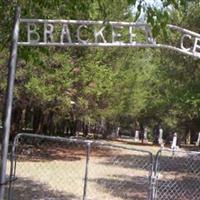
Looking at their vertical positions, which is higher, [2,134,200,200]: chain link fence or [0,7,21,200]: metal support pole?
[0,7,21,200]: metal support pole

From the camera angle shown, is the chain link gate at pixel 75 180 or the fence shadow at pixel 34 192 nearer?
the chain link gate at pixel 75 180

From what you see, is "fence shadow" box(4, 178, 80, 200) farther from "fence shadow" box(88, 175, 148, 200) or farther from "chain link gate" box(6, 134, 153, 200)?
"fence shadow" box(88, 175, 148, 200)

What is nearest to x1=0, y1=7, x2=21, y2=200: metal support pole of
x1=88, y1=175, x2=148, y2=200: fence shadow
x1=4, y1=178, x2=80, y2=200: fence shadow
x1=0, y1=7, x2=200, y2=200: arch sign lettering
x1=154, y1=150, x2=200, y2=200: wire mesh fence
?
x1=0, y1=7, x2=200, y2=200: arch sign lettering

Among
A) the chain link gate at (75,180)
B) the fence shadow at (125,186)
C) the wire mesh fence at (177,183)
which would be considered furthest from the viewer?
the wire mesh fence at (177,183)

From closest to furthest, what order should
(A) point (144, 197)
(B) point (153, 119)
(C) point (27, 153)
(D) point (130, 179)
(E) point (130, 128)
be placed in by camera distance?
(A) point (144, 197)
(D) point (130, 179)
(C) point (27, 153)
(B) point (153, 119)
(E) point (130, 128)

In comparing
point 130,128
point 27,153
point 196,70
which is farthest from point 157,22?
point 130,128

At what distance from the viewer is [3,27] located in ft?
31.2

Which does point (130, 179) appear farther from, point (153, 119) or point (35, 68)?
point (153, 119)

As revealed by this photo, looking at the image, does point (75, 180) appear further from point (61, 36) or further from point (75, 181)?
point (61, 36)

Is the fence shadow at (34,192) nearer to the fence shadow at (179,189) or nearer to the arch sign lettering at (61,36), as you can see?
the fence shadow at (179,189)

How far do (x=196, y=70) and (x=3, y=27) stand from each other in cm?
1275

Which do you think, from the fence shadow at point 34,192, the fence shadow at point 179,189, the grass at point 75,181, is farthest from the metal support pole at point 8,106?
the fence shadow at point 179,189

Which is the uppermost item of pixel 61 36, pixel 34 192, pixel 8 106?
pixel 61 36

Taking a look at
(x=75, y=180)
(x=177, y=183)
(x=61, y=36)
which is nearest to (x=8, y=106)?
(x=61, y=36)
